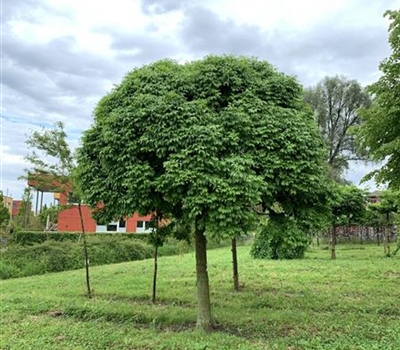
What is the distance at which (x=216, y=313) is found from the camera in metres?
6.37

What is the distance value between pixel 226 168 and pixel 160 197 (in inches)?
37.8

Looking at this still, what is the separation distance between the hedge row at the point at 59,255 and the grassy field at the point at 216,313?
2747 mm

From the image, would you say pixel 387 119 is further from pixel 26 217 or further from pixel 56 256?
pixel 26 217

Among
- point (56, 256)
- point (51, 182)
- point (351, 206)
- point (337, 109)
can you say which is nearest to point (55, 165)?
point (51, 182)

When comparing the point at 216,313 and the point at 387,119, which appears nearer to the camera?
the point at 387,119

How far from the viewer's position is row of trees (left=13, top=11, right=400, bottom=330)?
4438 millimetres

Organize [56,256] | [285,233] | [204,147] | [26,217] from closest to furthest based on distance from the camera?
[204,147]
[285,233]
[56,256]
[26,217]

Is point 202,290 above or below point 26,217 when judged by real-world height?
below


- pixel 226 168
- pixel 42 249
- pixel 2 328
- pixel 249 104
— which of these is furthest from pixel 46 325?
pixel 42 249

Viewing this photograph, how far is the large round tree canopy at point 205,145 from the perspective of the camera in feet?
14.5

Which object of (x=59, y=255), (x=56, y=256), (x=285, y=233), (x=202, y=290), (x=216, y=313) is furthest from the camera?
(x=59, y=255)

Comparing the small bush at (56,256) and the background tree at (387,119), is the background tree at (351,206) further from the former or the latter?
the background tree at (387,119)

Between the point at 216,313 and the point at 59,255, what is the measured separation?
30.7ft

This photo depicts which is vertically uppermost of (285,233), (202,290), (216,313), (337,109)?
(337,109)
